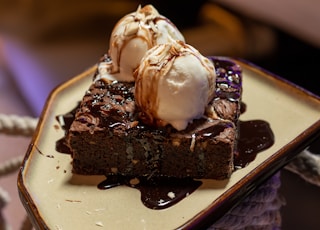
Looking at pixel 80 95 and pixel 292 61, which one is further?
pixel 292 61

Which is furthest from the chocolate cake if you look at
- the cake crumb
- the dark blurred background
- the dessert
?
the dark blurred background

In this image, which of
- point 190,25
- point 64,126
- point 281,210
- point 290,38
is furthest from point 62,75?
point 281,210

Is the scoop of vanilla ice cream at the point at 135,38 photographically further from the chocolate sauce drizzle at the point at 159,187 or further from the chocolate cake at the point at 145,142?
the chocolate sauce drizzle at the point at 159,187

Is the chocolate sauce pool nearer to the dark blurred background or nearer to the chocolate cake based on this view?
the chocolate cake

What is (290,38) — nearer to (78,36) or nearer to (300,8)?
(300,8)

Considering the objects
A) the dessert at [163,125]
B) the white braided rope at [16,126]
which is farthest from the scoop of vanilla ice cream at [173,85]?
the white braided rope at [16,126]

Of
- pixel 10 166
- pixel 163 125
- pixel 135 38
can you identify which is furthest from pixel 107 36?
pixel 163 125

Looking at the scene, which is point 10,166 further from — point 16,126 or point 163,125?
point 163,125
